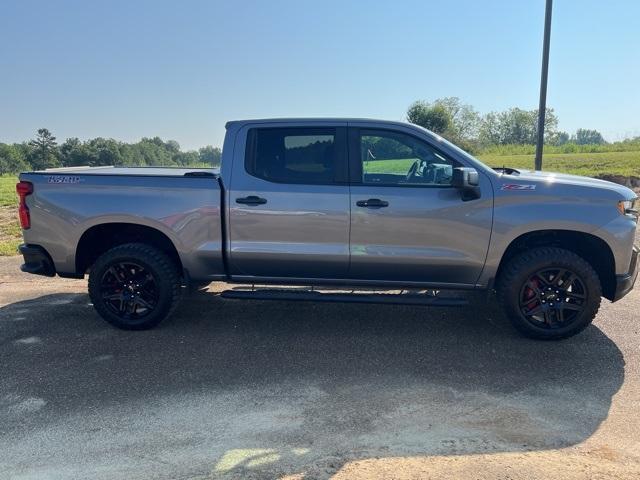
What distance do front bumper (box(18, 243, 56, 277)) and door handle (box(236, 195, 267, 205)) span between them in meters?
2.01

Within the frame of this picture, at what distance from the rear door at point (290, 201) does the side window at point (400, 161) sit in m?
0.22

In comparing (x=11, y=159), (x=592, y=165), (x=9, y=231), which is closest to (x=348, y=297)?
(x=9, y=231)

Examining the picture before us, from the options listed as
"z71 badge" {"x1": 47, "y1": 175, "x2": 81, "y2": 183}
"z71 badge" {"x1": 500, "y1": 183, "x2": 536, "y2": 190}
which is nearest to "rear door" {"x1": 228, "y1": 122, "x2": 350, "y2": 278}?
"z71 badge" {"x1": 500, "y1": 183, "x2": 536, "y2": 190}

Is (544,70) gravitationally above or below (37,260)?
above

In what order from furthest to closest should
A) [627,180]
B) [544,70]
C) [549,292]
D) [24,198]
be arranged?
[627,180], [544,70], [24,198], [549,292]

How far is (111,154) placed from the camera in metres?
37.2

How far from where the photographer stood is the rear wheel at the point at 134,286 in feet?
15.4

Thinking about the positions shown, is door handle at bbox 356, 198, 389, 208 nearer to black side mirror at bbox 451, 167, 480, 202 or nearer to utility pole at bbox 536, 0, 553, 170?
black side mirror at bbox 451, 167, 480, 202

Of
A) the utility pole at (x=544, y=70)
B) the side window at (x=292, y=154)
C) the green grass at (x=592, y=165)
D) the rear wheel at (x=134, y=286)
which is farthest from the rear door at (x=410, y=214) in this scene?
the green grass at (x=592, y=165)

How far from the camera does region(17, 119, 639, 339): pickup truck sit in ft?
14.3

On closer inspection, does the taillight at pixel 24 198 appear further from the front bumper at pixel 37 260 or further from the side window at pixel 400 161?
the side window at pixel 400 161

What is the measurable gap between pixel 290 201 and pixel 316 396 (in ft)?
5.73

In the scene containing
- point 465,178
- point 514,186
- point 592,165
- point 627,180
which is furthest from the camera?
point 592,165

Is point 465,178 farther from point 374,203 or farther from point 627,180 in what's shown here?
point 627,180
